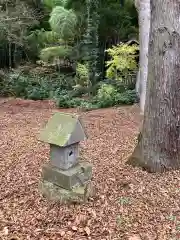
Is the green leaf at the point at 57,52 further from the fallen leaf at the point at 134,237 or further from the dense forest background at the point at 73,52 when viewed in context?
the fallen leaf at the point at 134,237

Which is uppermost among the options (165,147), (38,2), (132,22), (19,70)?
(38,2)

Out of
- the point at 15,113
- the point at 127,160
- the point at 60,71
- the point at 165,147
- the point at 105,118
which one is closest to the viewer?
the point at 165,147

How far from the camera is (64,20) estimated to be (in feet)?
39.8

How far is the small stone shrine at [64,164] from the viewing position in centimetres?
299

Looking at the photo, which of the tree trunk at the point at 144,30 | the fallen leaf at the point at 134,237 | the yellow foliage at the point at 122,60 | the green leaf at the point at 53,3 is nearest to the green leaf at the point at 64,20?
the green leaf at the point at 53,3

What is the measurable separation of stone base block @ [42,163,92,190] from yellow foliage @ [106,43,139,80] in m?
7.75

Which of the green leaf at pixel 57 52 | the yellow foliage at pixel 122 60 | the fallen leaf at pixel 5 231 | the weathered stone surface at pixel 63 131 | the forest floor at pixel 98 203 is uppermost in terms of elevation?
the green leaf at pixel 57 52

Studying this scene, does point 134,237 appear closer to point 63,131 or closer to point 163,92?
point 63,131

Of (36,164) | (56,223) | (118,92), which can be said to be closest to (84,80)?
(118,92)

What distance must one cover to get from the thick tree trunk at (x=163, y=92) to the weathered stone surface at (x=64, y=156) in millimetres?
1055

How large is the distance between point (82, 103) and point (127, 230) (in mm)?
7000

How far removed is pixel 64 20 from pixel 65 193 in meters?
10.1

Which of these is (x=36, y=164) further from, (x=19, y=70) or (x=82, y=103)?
(x=19, y=70)

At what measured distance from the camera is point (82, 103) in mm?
9547
